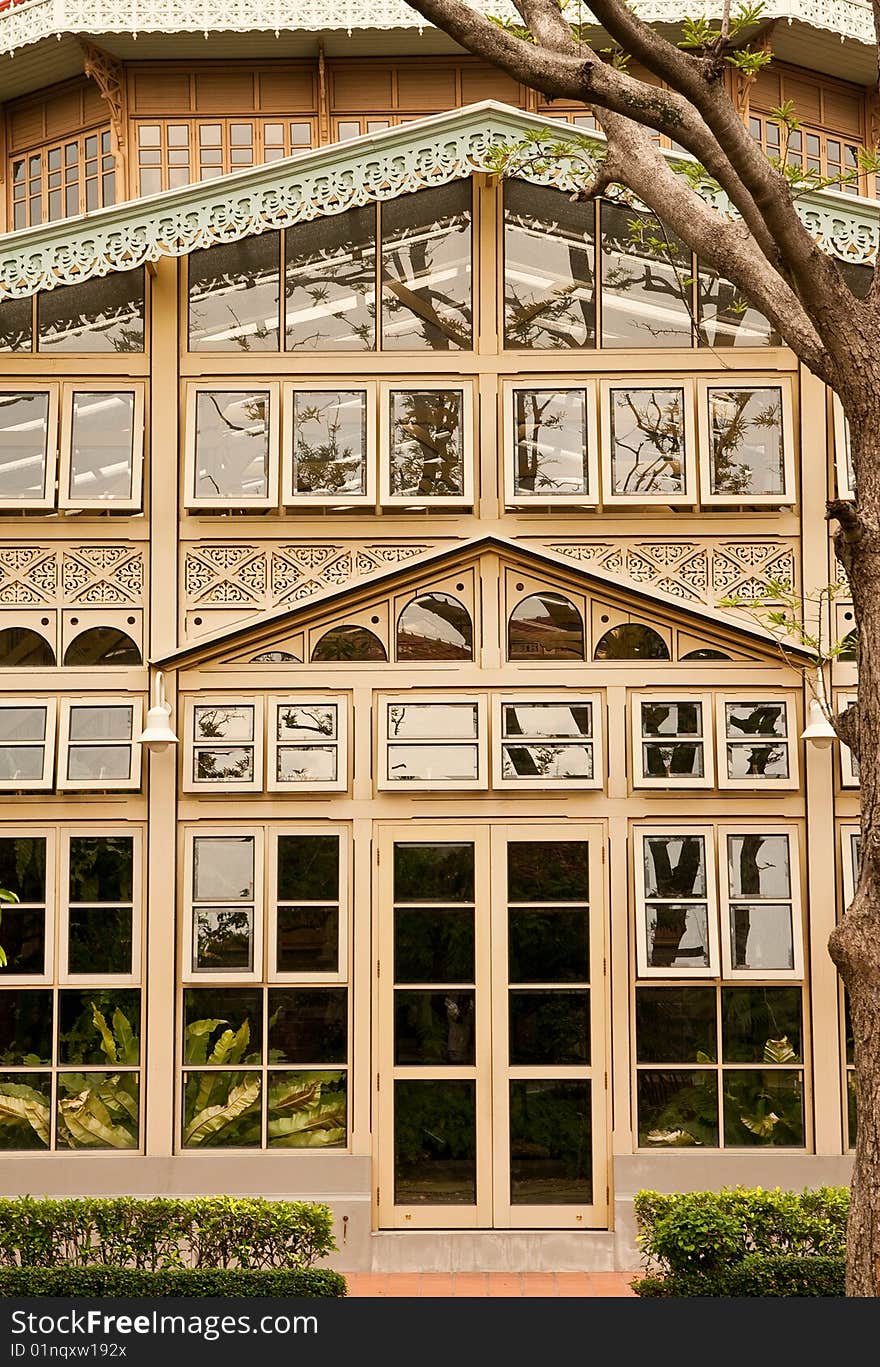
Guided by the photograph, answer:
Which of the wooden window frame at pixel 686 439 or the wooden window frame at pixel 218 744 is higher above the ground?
the wooden window frame at pixel 686 439

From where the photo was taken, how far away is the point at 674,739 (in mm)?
10469

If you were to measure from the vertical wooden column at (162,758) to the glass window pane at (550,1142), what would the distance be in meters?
2.25

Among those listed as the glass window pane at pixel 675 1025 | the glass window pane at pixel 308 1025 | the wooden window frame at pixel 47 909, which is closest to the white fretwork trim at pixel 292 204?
the wooden window frame at pixel 47 909

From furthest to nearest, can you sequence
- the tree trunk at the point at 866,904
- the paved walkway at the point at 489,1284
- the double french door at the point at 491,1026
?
1. the double french door at the point at 491,1026
2. the paved walkway at the point at 489,1284
3. the tree trunk at the point at 866,904

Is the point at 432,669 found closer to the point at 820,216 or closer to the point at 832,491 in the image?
the point at 832,491

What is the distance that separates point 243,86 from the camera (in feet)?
47.2

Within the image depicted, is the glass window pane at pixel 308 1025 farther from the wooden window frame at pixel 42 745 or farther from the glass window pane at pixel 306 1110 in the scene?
the wooden window frame at pixel 42 745

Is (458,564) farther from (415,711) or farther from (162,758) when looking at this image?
(162,758)

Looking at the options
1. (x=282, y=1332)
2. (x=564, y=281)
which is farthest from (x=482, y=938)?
(x=564, y=281)

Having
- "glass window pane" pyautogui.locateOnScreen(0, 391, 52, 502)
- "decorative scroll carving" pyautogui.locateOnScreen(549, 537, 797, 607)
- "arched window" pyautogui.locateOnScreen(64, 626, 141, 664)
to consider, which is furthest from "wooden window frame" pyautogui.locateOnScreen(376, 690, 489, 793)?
"glass window pane" pyautogui.locateOnScreen(0, 391, 52, 502)

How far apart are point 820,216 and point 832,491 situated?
1836 mm

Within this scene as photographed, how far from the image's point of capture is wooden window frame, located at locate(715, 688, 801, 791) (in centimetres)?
1039

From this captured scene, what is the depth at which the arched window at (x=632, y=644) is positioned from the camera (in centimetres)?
1054

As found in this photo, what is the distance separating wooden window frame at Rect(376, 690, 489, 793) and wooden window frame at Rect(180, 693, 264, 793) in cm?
80
